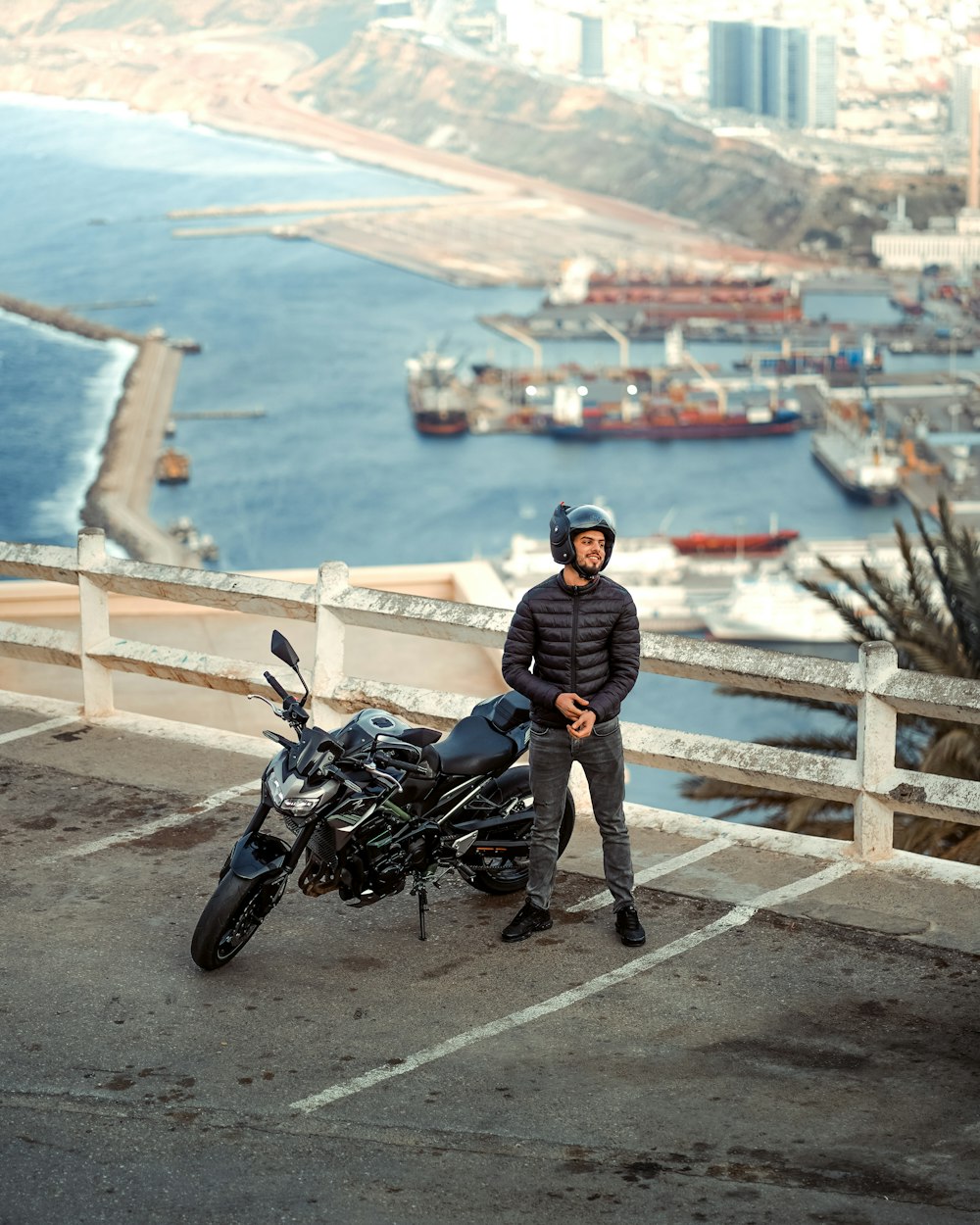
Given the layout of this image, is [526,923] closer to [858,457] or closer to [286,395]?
[286,395]

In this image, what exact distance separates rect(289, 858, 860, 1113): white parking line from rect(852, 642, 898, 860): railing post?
165 millimetres

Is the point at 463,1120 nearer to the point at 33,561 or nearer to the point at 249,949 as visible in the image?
the point at 249,949

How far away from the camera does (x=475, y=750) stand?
6469mm

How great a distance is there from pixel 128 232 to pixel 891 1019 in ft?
343

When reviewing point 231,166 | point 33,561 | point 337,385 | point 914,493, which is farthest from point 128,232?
point 33,561

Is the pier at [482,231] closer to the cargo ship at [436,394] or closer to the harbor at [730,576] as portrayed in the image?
the cargo ship at [436,394]

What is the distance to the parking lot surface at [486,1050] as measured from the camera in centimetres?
459

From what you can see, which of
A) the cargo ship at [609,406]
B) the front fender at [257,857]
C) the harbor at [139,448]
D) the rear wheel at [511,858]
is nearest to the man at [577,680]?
the rear wheel at [511,858]

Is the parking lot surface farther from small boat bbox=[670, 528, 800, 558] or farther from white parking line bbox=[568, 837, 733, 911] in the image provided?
small boat bbox=[670, 528, 800, 558]

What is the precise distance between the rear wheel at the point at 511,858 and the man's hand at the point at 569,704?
664 mm

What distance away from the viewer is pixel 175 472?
348 ft

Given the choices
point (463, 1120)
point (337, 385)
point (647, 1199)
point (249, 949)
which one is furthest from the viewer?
point (337, 385)

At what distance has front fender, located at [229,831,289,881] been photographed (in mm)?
6035

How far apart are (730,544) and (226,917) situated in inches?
4817
